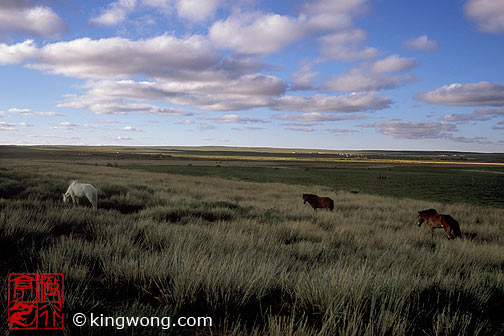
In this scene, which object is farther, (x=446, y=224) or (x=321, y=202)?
(x=321, y=202)

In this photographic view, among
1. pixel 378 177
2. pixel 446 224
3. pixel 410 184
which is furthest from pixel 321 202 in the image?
pixel 378 177

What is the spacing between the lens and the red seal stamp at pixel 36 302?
2.41 meters

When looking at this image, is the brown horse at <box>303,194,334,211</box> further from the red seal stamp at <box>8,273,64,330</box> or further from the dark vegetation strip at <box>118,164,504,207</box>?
the dark vegetation strip at <box>118,164,504,207</box>

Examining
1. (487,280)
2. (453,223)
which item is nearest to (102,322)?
(487,280)

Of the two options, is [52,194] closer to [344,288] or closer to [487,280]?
[344,288]

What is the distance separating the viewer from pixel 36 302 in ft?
8.53

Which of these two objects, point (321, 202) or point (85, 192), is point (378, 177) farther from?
point (85, 192)

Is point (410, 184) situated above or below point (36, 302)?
below

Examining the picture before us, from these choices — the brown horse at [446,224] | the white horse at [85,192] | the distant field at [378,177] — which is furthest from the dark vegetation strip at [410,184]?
the white horse at [85,192]

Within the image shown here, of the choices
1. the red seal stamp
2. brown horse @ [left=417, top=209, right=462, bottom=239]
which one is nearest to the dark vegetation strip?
brown horse @ [left=417, top=209, right=462, bottom=239]

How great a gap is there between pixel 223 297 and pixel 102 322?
1179mm

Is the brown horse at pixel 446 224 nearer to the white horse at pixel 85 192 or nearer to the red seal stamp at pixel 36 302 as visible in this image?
the red seal stamp at pixel 36 302

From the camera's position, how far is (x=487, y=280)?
14.2 ft

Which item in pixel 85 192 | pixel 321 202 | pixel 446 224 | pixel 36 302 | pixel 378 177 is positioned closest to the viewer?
pixel 36 302
